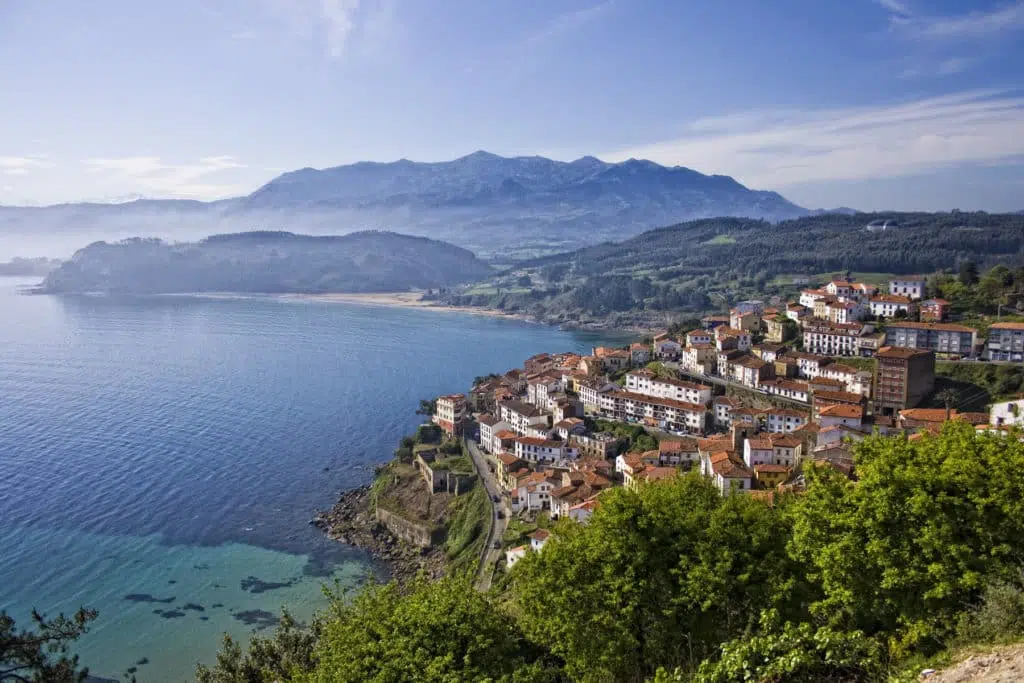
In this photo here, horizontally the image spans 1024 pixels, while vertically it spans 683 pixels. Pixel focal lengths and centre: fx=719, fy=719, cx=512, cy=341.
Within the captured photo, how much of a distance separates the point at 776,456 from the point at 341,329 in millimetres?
52322

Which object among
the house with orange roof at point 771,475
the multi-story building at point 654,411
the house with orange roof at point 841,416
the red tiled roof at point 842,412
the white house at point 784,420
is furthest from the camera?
the multi-story building at point 654,411

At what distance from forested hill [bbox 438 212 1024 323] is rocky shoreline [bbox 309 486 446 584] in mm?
46642

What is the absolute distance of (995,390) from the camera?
23906 millimetres

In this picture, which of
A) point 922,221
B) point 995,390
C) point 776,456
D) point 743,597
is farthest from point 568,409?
point 922,221

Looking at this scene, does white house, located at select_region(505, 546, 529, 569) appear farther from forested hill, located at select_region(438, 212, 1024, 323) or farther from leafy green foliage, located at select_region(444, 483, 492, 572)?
forested hill, located at select_region(438, 212, 1024, 323)

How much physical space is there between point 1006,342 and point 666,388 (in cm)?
1203

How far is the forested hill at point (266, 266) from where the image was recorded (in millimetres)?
107562

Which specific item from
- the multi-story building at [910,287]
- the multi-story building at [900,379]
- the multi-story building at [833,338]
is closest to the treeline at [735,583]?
the multi-story building at [900,379]

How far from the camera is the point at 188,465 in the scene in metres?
27.9

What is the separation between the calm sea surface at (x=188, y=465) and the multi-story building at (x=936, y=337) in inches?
834

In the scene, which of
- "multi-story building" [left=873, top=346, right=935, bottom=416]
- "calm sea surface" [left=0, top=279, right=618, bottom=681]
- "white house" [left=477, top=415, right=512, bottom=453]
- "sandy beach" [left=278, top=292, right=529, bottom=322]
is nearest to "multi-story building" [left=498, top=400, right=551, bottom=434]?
"white house" [left=477, top=415, right=512, bottom=453]

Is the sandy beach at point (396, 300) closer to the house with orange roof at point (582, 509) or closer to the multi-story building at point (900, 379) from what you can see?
the multi-story building at point (900, 379)

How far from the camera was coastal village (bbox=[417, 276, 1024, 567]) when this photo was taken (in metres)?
20.4

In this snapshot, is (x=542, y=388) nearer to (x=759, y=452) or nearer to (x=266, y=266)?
(x=759, y=452)
